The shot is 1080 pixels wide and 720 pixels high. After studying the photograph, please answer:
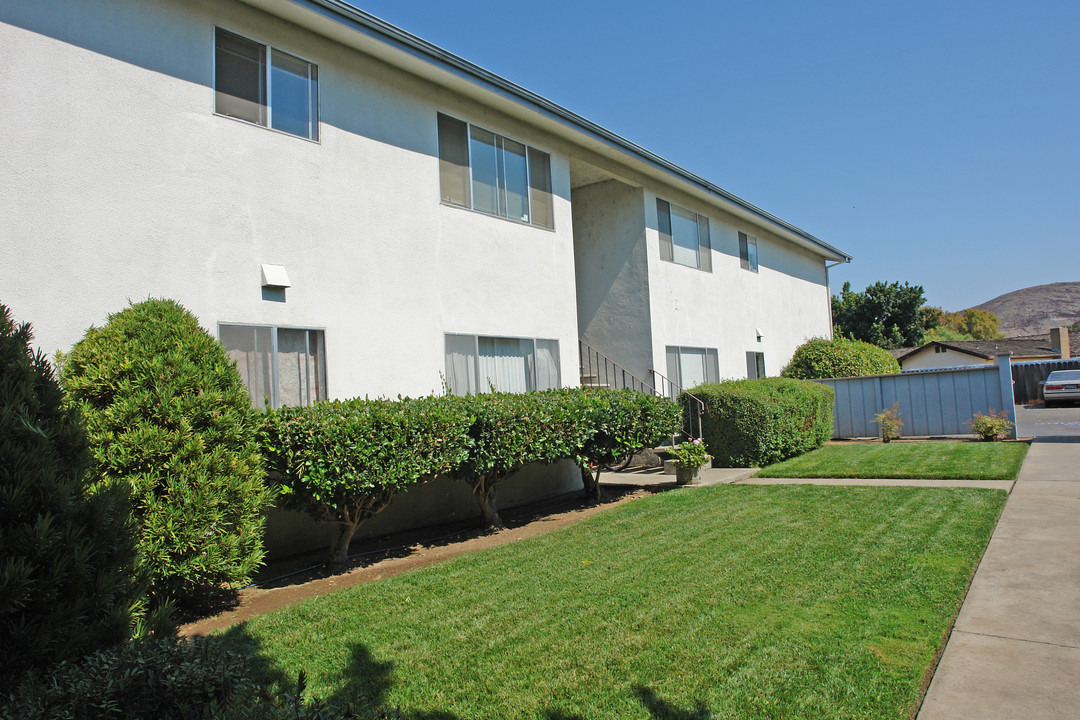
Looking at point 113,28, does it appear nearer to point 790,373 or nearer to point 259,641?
point 259,641

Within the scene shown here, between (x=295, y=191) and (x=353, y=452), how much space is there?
3.50 m

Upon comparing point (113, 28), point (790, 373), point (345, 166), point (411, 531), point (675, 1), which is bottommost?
point (411, 531)

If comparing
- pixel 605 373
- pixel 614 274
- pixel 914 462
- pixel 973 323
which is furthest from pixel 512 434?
pixel 973 323

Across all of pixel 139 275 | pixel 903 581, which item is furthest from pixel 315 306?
pixel 903 581

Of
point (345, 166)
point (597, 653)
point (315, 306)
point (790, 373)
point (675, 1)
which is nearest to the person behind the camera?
point (597, 653)

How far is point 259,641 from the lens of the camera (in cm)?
478

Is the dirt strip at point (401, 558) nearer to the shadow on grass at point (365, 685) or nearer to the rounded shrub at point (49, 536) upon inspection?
the shadow on grass at point (365, 685)

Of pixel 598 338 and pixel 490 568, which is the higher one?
pixel 598 338

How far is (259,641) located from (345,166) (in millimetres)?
5926

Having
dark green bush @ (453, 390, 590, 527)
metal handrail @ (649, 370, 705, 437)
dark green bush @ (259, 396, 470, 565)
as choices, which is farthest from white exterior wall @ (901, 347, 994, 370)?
dark green bush @ (259, 396, 470, 565)

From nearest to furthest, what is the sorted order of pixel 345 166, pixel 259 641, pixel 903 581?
1. pixel 259 641
2. pixel 903 581
3. pixel 345 166

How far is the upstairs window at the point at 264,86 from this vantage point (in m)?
7.55

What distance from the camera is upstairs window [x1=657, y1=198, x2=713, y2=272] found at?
1491 centimetres

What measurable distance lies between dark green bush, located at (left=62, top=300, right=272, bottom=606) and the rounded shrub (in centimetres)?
241
